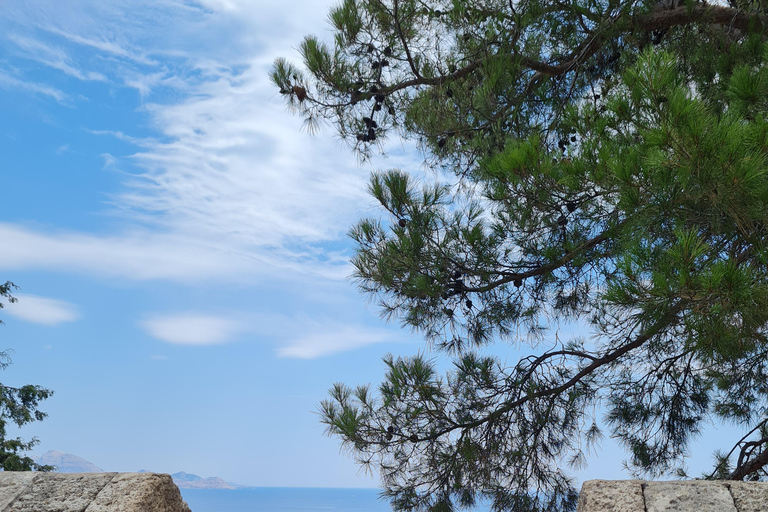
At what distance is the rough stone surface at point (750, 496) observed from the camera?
197 cm

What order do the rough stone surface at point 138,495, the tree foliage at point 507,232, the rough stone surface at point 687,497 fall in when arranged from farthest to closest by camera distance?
the tree foliage at point 507,232
the rough stone surface at point 138,495
the rough stone surface at point 687,497

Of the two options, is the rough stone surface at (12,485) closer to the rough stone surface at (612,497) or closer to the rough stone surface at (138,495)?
the rough stone surface at (138,495)

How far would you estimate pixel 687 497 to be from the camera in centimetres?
200

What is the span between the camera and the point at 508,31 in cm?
400

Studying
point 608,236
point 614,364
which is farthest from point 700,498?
point 614,364

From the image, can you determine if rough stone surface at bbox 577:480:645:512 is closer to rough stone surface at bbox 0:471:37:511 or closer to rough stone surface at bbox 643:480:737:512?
rough stone surface at bbox 643:480:737:512

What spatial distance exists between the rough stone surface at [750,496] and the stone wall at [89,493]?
1.87 m

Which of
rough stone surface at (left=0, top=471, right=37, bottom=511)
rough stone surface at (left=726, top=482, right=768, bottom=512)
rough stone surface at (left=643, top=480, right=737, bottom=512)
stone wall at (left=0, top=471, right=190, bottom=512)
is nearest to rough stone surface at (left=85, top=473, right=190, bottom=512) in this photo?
stone wall at (left=0, top=471, right=190, bottom=512)

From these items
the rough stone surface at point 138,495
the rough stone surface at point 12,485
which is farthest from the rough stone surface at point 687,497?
the rough stone surface at point 12,485

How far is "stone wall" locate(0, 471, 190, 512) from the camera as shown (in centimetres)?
220

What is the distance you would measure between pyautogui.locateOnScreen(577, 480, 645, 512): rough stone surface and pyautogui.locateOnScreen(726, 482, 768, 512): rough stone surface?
277 mm

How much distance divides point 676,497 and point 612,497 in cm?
19

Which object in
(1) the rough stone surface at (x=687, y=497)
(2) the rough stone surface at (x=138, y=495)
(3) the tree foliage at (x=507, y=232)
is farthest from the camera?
(3) the tree foliage at (x=507, y=232)

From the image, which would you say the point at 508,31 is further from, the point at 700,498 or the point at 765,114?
the point at 700,498
